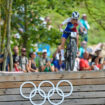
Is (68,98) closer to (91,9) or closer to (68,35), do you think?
(68,35)

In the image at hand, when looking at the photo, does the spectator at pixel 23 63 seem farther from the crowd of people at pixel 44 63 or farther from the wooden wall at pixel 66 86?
the wooden wall at pixel 66 86

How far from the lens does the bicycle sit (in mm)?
12898

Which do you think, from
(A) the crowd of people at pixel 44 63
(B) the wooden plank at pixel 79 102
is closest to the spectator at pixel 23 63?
(A) the crowd of people at pixel 44 63

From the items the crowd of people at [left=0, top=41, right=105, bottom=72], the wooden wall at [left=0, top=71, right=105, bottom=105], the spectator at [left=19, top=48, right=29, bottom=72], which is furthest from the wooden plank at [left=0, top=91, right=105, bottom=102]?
the spectator at [left=19, top=48, right=29, bottom=72]

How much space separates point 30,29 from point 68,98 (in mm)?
5752

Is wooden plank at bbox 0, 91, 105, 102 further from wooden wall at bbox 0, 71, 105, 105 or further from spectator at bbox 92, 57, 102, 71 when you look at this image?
spectator at bbox 92, 57, 102, 71

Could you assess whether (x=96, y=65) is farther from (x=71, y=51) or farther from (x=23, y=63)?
(x=23, y=63)

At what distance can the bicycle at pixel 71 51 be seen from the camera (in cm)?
1290

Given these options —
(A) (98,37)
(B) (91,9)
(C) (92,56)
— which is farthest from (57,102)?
(A) (98,37)

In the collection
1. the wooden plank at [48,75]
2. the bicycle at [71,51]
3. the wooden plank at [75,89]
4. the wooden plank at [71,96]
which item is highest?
the bicycle at [71,51]

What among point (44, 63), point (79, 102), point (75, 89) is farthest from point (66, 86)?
point (44, 63)

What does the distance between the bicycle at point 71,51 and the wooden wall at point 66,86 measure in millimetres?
1210

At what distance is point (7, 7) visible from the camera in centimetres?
A: 1462

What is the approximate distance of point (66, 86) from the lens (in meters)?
11.8
